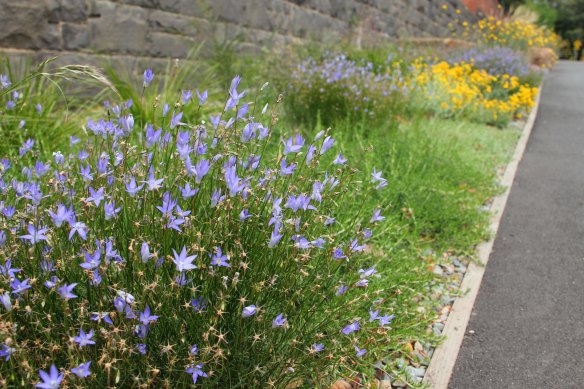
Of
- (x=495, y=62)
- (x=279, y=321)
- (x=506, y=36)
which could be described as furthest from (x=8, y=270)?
(x=506, y=36)

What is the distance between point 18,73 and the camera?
198 inches

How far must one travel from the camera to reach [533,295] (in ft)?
11.6

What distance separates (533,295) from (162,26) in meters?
5.31

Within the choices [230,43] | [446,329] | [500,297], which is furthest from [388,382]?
[230,43]

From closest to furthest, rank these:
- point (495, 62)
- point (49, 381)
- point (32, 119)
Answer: point (49, 381)
point (32, 119)
point (495, 62)

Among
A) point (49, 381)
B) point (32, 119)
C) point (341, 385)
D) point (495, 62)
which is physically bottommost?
point (495, 62)

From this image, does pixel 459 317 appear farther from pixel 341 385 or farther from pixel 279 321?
pixel 279 321

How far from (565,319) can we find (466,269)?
0.70m

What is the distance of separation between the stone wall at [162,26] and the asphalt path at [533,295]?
4.43m

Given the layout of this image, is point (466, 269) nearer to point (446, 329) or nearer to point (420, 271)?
point (420, 271)

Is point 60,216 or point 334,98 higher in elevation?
point 60,216

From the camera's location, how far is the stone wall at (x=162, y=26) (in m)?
5.20

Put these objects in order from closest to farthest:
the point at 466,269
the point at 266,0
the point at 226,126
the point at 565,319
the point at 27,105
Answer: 1. the point at 226,126
2. the point at 565,319
3. the point at 466,269
4. the point at 27,105
5. the point at 266,0

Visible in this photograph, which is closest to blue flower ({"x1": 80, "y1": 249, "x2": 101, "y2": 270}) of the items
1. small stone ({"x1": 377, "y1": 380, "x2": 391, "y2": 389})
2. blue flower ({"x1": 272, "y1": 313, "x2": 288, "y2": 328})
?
blue flower ({"x1": 272, "y1": 313, "x2": 288, "y2": 328})
